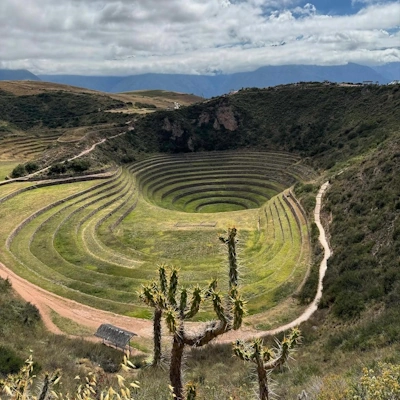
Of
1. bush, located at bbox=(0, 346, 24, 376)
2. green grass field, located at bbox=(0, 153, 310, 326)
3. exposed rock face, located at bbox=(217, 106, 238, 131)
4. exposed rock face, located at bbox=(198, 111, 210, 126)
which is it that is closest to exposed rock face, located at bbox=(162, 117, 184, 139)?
exposed rock face, located at bbox=(198, 111, 210, 126)

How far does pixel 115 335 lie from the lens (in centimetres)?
2033

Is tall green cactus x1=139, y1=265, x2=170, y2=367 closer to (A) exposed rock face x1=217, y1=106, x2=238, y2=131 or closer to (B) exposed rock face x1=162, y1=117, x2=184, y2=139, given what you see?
(B) exposed rock face x1=162, y1=117, x2=184, y2=139

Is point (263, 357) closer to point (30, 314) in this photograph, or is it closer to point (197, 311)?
point (197, 311)

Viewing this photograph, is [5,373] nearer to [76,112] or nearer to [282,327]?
[282,327]

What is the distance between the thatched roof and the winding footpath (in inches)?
95.1

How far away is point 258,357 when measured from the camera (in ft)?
28.8

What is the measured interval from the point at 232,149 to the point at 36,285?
6036 cm

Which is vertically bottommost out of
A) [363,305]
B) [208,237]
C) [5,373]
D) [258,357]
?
[208,237]

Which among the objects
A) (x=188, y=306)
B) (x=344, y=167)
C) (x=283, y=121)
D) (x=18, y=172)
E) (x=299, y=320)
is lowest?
(x=299, y=320)

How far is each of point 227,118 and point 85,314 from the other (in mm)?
69854

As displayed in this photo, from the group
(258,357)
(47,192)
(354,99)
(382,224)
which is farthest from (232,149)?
(258,357)

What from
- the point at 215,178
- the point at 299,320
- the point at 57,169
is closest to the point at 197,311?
the point at 299,320

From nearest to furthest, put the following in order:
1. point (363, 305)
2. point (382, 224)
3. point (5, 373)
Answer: point (5, 373)
point (363, 305)
point (382, 224)

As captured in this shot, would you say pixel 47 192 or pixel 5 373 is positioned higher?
pixel 5 373
